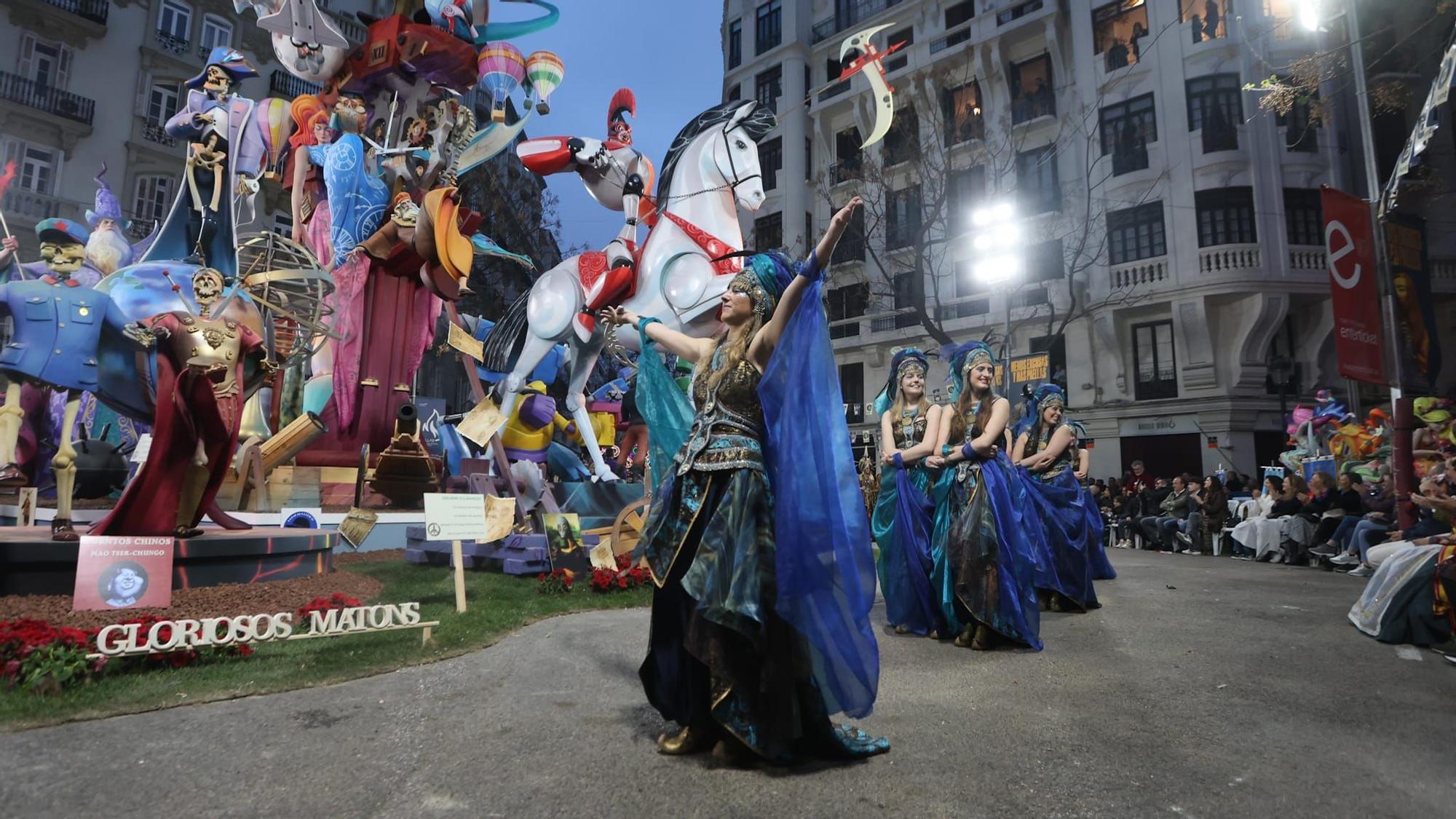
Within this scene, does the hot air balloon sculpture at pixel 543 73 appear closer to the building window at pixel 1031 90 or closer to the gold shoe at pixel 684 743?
the gold shoe at pixel 684 743

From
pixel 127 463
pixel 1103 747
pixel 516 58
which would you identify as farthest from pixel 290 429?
pixel 1103 747

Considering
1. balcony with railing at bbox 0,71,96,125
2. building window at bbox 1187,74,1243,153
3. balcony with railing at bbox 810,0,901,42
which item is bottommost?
balcony with railing at bbox 0,71,96,125

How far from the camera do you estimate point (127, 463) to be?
31.9ft

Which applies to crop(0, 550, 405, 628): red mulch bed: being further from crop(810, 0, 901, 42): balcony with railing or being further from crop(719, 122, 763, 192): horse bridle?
crop(810, 0, 901, 42): balcony with railing

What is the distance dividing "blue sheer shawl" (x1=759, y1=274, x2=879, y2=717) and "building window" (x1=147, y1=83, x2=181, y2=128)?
15.4m

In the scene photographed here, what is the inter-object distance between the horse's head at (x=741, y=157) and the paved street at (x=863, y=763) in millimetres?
5838

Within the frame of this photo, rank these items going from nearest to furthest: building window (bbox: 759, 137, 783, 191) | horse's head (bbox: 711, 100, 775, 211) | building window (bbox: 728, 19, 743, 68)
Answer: horse's head (bbox: 711, 100, 775, 211)
building window (bbox: 759, 137, 783, 191)
building window (bbox: 728, 19, 743, 68)

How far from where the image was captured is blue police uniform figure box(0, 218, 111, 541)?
6.54 metres

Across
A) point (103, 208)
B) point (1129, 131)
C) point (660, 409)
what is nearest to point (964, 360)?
point (660, 409)

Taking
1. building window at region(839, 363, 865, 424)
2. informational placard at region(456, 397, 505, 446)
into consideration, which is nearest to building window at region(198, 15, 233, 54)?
informational placard at region(456, 397, 505, 446)

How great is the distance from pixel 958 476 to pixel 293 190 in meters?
10.5

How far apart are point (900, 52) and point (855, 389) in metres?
12.0

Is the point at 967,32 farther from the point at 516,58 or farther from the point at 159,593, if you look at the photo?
the point at 159,593

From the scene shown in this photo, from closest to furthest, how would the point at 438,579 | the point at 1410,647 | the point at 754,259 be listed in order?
the point at 754,259, the point at 1410,647, the point at 438,579
